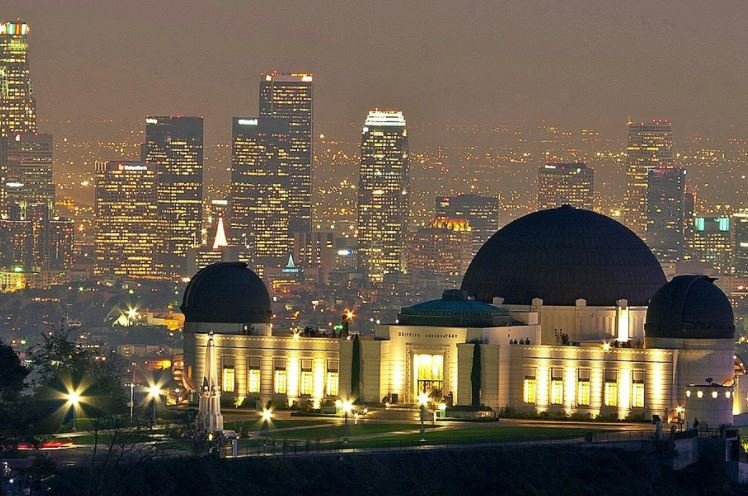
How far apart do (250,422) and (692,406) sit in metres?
19.7

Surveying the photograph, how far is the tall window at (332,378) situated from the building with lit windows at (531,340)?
0.16ft

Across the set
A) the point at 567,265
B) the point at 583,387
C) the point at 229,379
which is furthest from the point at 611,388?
the point at 229,379

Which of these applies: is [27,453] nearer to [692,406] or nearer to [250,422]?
[250,422]

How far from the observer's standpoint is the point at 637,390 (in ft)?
438

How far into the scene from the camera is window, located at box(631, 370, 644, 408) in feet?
438

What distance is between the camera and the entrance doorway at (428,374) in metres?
136

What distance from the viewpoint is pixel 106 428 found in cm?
11900

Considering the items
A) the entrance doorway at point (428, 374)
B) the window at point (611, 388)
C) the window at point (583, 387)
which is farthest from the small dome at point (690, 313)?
the entrance doorway at point (428, 374)

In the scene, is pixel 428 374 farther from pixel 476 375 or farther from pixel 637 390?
pixel 637 390

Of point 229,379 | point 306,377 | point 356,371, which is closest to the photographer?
point 356,371

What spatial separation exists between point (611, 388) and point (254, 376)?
1865cm

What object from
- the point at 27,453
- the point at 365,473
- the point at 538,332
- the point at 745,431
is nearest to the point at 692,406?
the point at 745,431

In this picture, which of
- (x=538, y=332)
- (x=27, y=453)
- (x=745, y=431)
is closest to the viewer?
(x=27, y=453)

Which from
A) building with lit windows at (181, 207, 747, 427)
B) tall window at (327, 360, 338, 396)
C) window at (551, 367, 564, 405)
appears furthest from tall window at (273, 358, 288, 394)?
window at (551, 367, 564, 405)
